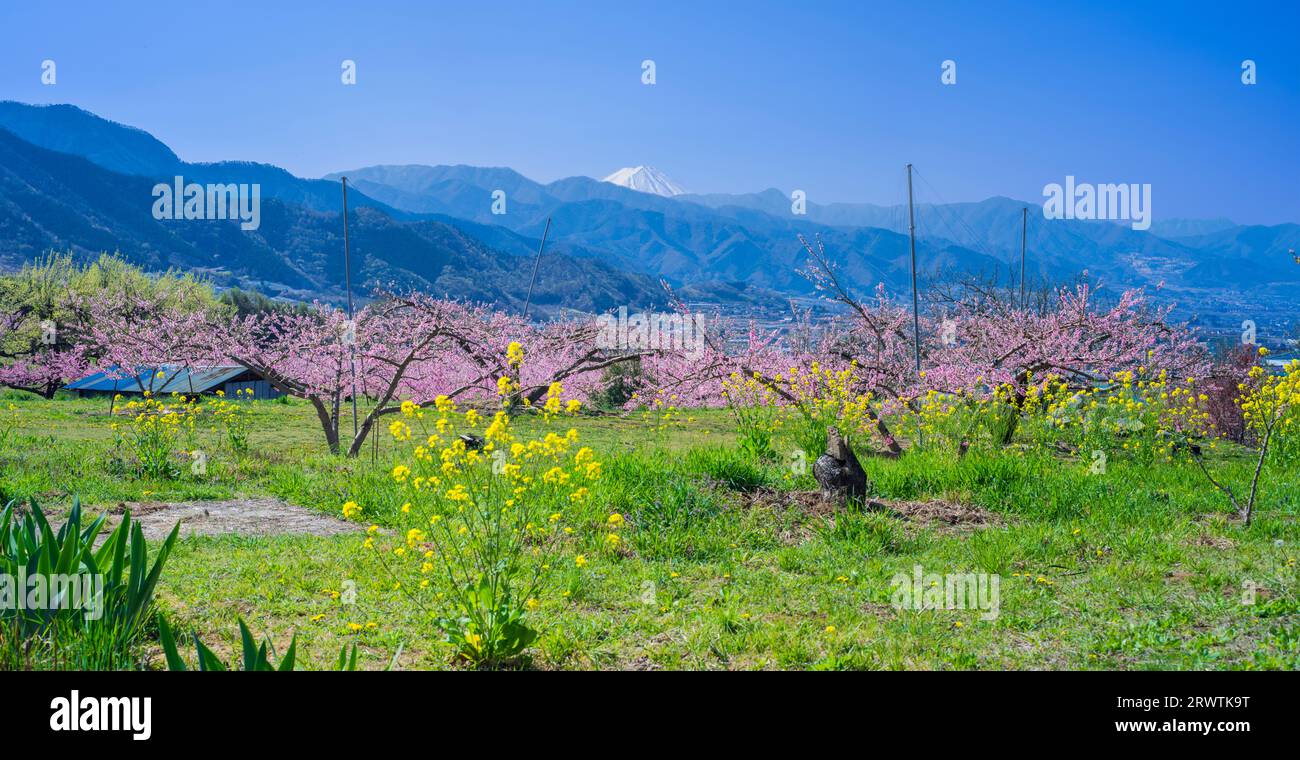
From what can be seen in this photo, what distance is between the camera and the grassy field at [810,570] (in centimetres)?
496

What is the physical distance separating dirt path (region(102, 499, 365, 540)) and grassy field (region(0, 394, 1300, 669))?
33cm

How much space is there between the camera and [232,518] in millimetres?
9117

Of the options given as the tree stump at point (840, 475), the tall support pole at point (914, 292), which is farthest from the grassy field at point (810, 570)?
the tall support pole at point (914, 292)

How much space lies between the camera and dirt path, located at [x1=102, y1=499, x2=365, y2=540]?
27.7ft

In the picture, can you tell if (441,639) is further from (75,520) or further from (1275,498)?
(1275,498)

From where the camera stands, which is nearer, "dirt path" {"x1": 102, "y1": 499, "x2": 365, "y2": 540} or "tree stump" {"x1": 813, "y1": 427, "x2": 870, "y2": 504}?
"dirt path" {"x1": 102, "y1": 499, "x2": 365, "y2": 540}

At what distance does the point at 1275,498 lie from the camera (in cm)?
895

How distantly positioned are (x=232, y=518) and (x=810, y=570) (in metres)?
6.58

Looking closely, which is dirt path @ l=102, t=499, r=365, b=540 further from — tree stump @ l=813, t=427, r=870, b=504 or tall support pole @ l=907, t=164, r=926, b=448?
tall support pole @ l=907, t=164, r=926, b=448

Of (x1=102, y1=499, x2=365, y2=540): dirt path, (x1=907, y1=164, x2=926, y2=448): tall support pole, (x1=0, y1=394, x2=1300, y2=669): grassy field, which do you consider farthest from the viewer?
(x1=907, y1=164, x2=926, y2=448): tall support pole

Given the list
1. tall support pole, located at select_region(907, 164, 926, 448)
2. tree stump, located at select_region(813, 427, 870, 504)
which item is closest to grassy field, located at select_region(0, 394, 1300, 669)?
tree stump, located at select_region(813, 427, 870, 504)

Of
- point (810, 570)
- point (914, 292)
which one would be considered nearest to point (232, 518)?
point (810, 570)

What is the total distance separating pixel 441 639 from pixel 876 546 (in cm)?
408
